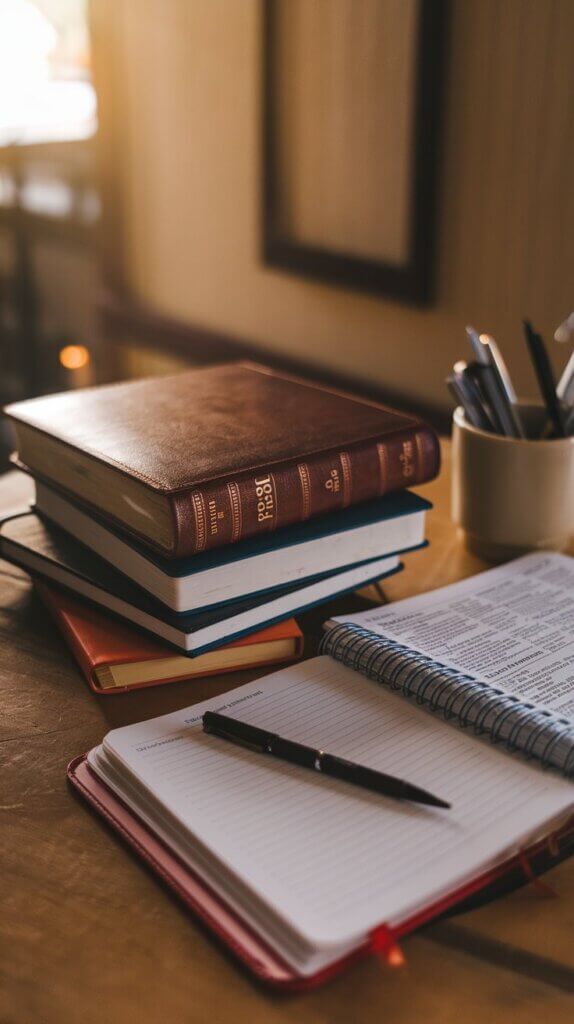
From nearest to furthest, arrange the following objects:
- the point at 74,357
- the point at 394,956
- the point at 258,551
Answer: the point at 394,956 < the point at 258,551 < the point at 74,357

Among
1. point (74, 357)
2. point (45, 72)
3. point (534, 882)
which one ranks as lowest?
point (74, 357)

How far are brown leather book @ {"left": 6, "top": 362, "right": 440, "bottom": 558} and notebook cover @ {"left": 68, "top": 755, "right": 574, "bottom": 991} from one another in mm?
141

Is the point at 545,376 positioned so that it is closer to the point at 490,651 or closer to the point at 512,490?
the point at 512,490

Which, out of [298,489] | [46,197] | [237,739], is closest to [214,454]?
[298,489]

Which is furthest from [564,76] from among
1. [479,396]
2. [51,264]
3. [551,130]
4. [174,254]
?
[51,264]

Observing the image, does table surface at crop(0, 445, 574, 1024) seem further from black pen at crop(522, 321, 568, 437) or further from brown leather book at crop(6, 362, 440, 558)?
black pen at crop(522, 321, 568, 437)

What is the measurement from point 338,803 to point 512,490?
33cm

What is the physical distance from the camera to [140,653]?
56cm

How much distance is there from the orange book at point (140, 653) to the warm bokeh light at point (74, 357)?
1.69m

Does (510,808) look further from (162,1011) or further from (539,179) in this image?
(539,179)

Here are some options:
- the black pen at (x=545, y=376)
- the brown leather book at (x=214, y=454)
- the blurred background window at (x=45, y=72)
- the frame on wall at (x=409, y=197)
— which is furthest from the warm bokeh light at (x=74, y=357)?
the black pen at (x=545, y=376)

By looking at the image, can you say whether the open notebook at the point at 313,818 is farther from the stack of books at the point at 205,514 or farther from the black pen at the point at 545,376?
the black pen at the point at 545,376

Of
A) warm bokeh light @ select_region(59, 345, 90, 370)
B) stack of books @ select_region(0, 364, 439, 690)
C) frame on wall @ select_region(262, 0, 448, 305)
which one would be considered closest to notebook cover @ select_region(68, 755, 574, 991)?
stack of books @ select_region(0, 364, 439, 690)

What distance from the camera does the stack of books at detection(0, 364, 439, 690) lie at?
56cm
